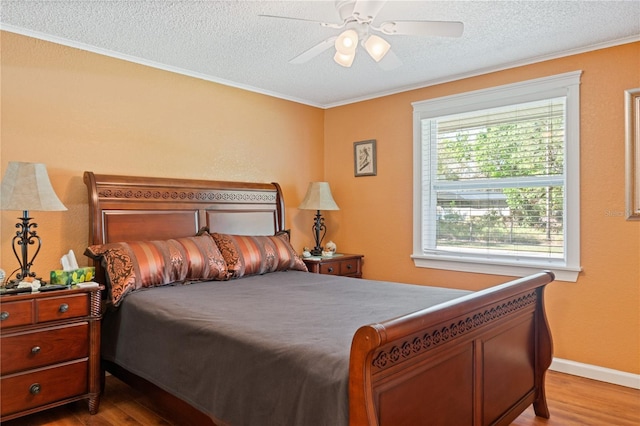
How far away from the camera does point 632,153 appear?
309cm

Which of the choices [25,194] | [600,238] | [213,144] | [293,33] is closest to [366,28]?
[293,33]

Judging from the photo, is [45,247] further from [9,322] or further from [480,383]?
[480,383]

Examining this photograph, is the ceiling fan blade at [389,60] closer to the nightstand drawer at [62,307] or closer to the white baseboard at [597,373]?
the nightstand drawer at [62,307]

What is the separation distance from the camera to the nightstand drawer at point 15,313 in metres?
2.36

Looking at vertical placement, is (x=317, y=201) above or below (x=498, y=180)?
below

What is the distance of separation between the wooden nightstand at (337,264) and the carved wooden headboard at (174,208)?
51cm

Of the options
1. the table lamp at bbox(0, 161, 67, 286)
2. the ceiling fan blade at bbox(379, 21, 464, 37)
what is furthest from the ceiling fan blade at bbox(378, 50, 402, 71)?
the table lamp at bbox(0, 161, 67, 286)

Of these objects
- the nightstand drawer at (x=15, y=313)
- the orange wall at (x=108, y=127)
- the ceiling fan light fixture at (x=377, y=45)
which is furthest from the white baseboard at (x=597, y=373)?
the nightstand drawer at (x=15, y=313)

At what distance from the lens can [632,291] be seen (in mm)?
3078

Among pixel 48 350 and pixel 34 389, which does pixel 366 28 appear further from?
pixel 34 389

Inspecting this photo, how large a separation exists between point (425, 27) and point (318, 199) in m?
2.43

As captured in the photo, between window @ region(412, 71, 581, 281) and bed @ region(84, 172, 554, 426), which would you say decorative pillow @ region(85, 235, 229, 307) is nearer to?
bed @ region(84, 172, 554, 426)

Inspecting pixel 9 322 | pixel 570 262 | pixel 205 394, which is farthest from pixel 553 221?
pixel 9 322

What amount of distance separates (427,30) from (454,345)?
61.0 inches
